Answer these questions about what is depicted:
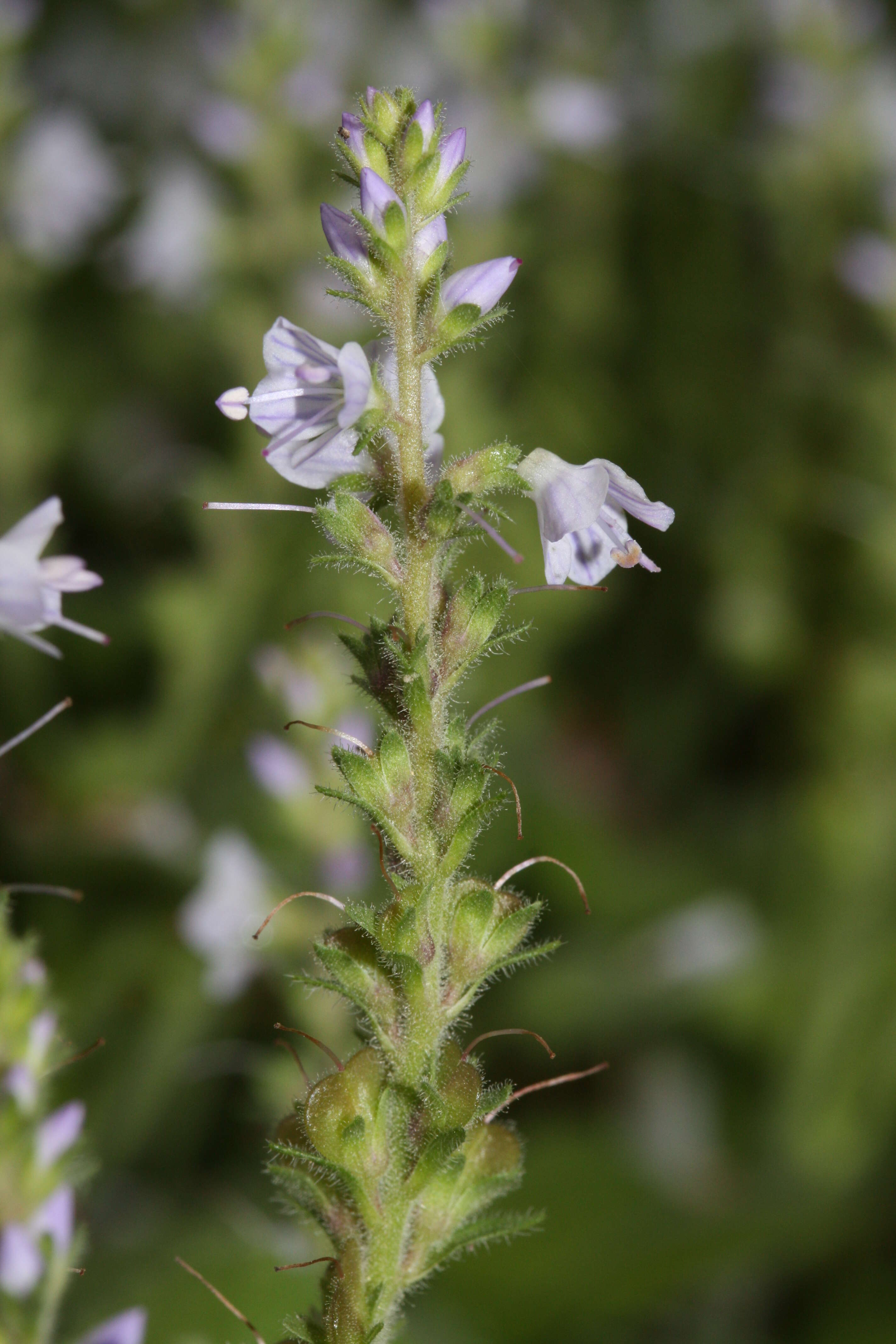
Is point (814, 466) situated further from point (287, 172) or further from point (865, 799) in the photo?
point (287, 172)

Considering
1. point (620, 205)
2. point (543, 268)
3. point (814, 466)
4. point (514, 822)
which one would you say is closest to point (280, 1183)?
point (514, 822)

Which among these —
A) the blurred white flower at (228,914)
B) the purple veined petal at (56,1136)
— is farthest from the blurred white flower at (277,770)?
Result: the purple veined petal at (56,1136)

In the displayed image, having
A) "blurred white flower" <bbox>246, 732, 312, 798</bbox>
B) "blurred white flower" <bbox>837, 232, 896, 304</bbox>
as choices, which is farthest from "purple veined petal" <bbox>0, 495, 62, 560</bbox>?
"blurred white flower" <bbox>837, 232, 896, 304</bbox>

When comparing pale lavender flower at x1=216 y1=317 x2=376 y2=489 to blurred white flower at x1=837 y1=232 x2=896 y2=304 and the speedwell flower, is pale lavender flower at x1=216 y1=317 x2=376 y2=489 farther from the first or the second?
blurred white flower at x1=837 y1=232 x2=896 y2=304

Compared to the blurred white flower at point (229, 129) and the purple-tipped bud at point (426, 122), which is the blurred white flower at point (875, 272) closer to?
the blurred white flower at point (229, 129)

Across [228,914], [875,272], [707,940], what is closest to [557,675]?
[707,940]

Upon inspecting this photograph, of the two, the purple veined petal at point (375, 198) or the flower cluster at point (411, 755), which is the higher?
the purple veined petal at point (375, 198)

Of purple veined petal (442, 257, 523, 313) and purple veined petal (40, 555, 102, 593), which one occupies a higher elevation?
purple veined petal (442, 257, 523, 313)
